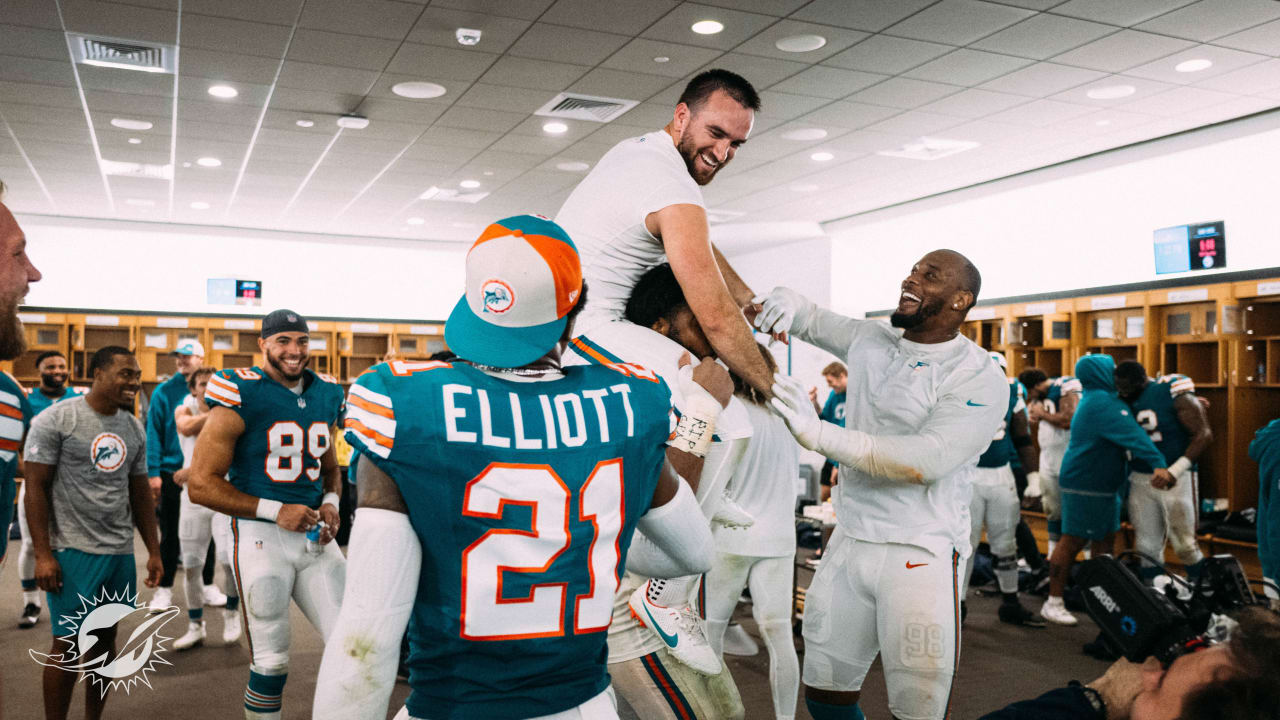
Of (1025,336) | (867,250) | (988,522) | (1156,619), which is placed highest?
(867,250)

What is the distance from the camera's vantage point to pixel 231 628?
601cm

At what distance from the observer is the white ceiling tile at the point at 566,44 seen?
6290 millimetres

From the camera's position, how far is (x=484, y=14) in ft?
19.6

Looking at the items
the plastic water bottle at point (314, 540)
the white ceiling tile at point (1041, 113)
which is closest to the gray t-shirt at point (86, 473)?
the plastic water bottle at point (314, 540)

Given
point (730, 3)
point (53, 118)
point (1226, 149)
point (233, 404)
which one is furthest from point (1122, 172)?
point (53, 118)

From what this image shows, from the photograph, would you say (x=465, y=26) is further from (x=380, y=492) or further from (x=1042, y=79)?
(x=380, y=492)

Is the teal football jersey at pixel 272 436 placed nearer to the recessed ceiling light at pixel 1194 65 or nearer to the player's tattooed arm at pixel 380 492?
the player's tattooed arm at pixel 380 492

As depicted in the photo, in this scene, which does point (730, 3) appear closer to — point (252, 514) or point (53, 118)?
point (252, 514)

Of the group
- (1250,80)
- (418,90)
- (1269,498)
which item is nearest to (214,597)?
(418,90)

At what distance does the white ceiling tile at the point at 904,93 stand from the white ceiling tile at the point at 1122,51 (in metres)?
0.94

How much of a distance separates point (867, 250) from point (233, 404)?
10.5 m

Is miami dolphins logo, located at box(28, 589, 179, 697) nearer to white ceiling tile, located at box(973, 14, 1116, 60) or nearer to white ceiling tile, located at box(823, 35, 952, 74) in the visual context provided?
white ceiling tile, located at box(823, 35, 952, 74)

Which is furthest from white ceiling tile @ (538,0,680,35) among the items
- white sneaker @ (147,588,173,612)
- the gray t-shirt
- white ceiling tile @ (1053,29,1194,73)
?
white sneaker @ (147,588,173,612)

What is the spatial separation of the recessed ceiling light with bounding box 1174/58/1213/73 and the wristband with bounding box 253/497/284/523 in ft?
22.5
